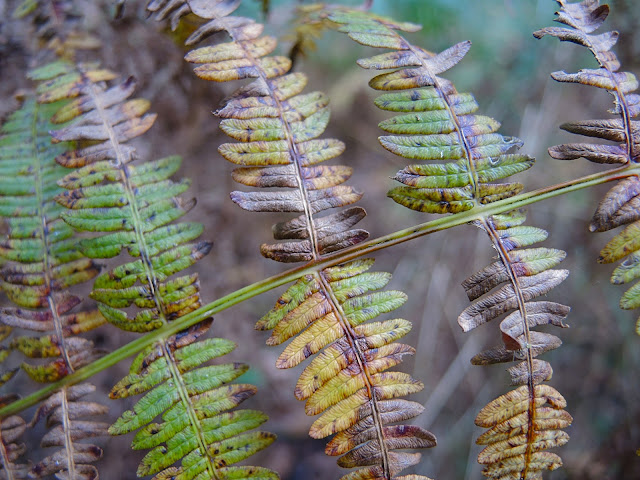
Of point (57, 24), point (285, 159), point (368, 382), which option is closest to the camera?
point (368, 382)

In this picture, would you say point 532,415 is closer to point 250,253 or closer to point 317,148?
point 317,148

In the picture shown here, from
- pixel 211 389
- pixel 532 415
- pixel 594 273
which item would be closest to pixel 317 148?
pixel 211 389

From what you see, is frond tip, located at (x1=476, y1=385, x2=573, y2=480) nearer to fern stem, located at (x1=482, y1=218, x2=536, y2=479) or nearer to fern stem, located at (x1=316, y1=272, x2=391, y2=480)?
fern stem, located at (x1=482, y1=218, x2=536, y2=479)

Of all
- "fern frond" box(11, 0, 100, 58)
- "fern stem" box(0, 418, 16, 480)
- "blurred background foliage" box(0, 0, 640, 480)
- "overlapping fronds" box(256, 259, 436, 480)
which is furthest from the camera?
"blurred background foliage" box(0, 0, 640, 480)

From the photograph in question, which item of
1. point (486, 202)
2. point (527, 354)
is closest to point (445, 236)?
point (486, 202)

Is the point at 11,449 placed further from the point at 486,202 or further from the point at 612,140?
the point at 612,140

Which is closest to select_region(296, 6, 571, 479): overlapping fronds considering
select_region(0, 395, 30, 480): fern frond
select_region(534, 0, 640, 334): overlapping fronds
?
select_region(534, 0, 640, 334): overlapping fronds

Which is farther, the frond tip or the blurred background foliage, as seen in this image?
the blurred background foliage

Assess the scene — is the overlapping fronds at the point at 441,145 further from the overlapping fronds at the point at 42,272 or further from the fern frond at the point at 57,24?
the fern frond at the point at 57,24
